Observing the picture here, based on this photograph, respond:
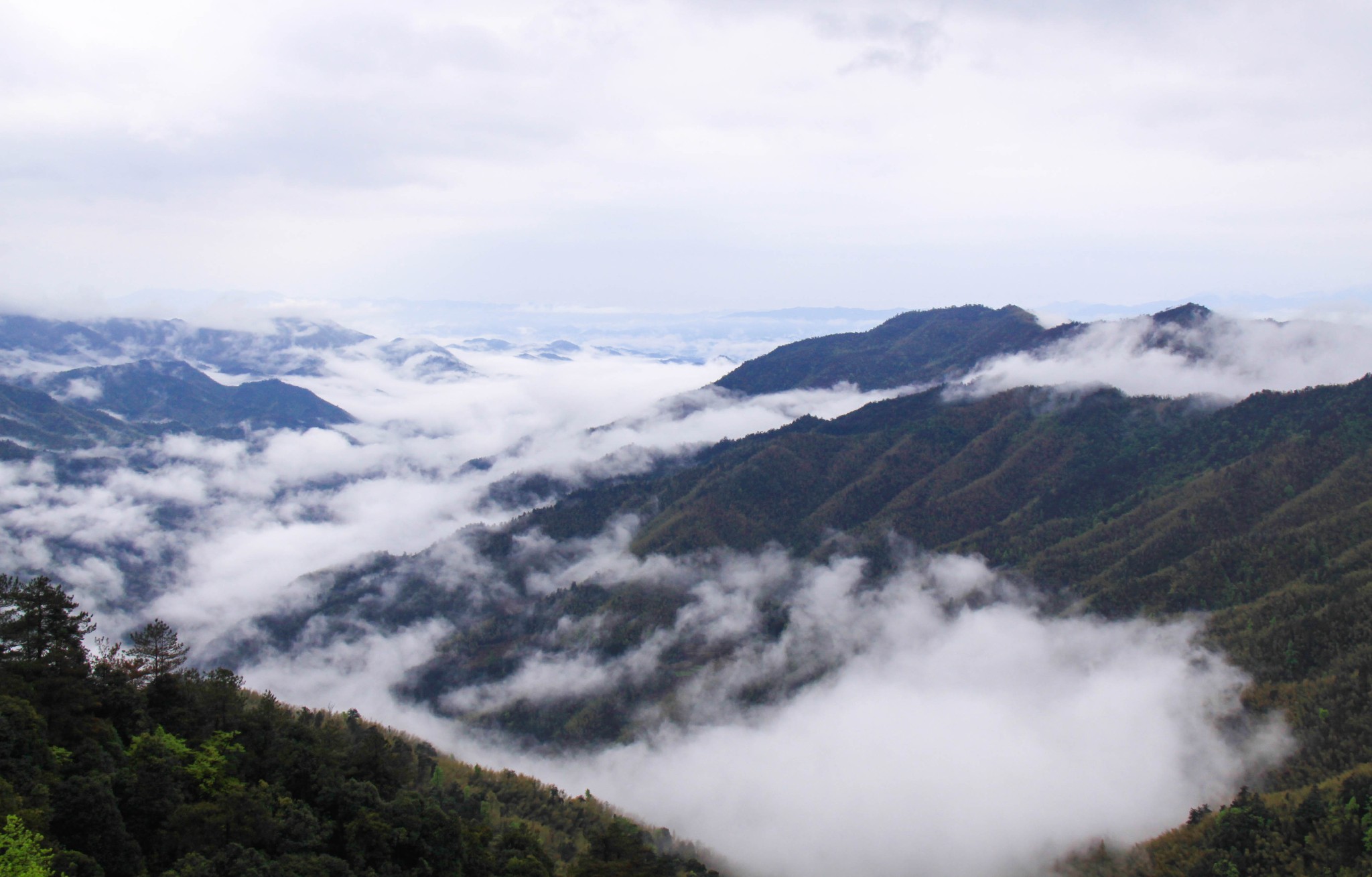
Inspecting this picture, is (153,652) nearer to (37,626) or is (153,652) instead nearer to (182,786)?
(37,626)

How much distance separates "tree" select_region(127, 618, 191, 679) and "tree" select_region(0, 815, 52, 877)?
28629 mm

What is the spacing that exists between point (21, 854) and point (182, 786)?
1518 centimetres

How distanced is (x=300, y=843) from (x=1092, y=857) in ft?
495

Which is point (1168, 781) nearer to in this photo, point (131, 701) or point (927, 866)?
point (927, 866)

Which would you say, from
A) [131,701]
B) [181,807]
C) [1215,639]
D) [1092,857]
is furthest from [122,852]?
[1215,639]

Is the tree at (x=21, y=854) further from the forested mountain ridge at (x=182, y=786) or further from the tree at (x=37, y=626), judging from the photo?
the tree at (x=37, y=626)

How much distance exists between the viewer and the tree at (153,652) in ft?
224

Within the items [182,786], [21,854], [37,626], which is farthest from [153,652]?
[21,854]

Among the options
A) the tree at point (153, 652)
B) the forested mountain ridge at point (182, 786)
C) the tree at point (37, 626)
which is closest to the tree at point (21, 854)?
the forested mountain ridge at point (182, 786)

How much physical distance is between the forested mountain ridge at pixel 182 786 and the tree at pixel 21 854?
0.29 feet

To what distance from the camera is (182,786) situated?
53.7 meters

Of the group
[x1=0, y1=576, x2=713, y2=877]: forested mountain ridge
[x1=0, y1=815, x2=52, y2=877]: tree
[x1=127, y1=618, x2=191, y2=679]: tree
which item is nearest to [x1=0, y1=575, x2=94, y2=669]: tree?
[x1=0, y1=576, x2=713, y2=877]: forested mountain ridge

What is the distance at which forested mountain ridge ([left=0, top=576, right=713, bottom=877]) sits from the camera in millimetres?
46000

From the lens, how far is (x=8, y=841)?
39094mm
